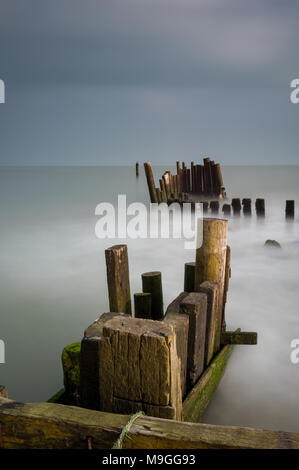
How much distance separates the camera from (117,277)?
10.6ft

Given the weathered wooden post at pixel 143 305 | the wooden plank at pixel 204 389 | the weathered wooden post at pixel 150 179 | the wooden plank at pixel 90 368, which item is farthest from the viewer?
the weathered wooden post at pixel 150 179

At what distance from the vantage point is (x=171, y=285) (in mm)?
6223

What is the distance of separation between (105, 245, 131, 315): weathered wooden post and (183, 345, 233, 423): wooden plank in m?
0.89

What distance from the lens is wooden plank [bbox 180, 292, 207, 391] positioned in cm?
260

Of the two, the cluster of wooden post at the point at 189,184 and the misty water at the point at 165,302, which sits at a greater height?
the cluster of wooden post at the point at 189,184

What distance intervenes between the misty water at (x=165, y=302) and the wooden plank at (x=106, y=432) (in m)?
1.64

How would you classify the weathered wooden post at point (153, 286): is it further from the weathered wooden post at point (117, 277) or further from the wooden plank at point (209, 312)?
the wooden plank at point (209, 312)

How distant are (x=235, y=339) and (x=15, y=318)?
3.06 meters

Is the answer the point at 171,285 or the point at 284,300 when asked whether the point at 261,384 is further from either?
the point at 171,285

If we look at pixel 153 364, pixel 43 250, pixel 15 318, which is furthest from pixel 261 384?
pixel 43 250

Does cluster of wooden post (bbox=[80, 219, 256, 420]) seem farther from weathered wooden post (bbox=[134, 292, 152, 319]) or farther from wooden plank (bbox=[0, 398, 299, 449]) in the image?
wooden plank (bbox=[0, 398, 299, 449])

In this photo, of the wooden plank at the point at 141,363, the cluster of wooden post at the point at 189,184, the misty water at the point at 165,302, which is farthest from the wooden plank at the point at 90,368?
the cluster of wooden post at the point at 189,184

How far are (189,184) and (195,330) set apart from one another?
13.9 meters

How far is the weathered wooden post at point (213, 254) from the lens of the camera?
10.9ft
